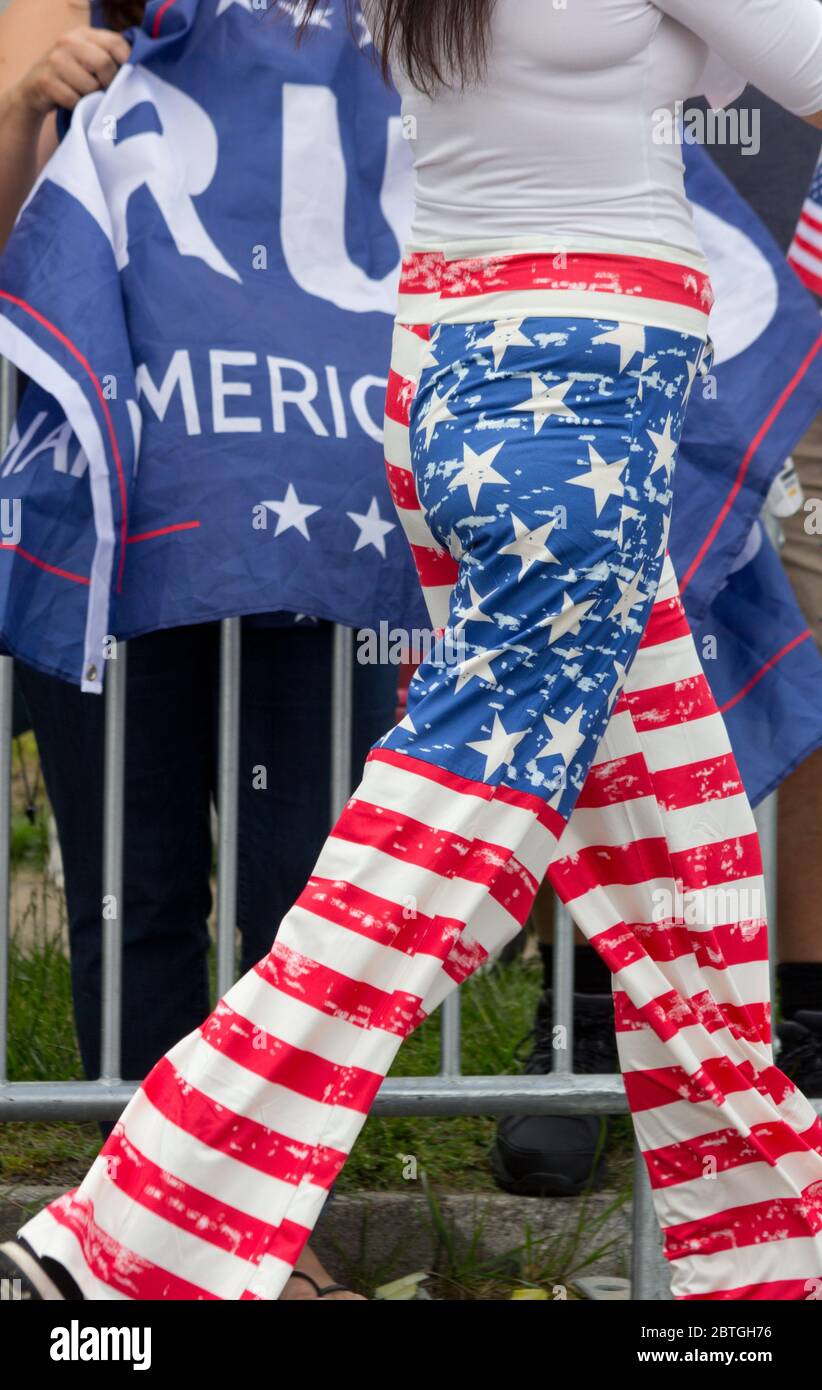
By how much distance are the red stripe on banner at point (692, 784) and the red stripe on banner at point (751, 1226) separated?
0.51m

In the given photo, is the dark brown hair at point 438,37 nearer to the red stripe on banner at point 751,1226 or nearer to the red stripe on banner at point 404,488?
the red stripe on banner at point 404,488

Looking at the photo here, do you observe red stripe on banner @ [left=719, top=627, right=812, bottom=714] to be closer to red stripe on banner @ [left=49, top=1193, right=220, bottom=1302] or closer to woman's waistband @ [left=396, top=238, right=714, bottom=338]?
woman's waistband @ [left=396, top=238, right=714, bottom=338]

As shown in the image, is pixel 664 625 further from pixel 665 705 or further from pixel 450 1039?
pixel 450 1039

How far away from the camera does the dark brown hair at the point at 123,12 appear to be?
104 inches

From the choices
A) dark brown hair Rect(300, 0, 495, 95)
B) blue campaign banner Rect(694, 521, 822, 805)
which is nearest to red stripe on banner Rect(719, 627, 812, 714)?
blue campaign banner Rect(694, 521, 822, 805)

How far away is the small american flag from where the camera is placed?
275 cm

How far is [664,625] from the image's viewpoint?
7.49 feet

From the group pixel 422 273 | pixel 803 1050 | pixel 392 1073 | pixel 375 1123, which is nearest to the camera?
pixel 422 273

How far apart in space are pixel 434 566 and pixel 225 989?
793 mm

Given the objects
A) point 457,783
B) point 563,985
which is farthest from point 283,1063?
point 563,985

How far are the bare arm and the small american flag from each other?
1.02 meters

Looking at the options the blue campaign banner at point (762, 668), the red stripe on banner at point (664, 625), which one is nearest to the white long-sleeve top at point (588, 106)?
the red stripe on banner at point (664, 625)
